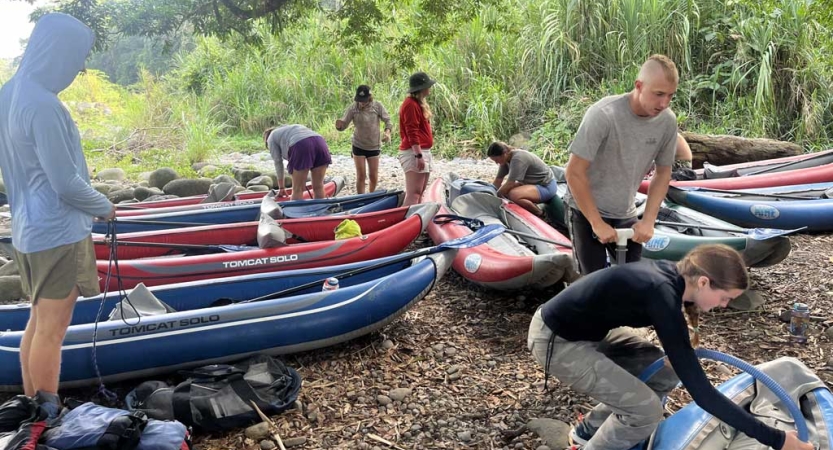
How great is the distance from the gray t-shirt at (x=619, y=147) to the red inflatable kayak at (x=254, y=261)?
7.72 feet

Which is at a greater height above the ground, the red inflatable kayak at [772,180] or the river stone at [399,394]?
the red inflatable kayak at [772,180]

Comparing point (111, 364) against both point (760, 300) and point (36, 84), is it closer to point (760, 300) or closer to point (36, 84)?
point (36, 84)

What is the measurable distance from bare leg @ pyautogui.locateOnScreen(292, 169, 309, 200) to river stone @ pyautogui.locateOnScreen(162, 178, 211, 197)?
2.76m

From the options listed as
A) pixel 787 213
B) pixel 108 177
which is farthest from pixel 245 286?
pixel 108 177

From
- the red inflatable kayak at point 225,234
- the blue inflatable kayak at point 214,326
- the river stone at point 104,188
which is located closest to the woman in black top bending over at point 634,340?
the blue inflatable kayak at point 214,326

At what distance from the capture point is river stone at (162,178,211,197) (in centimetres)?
855

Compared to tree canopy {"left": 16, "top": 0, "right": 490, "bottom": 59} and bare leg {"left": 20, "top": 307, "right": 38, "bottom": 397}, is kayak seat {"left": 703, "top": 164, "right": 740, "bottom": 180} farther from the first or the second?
bare leg {"left": 20, "top": 307, "right": 38, "bottom": 397}

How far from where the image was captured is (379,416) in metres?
3.18

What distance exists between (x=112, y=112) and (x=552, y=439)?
53.7 feet

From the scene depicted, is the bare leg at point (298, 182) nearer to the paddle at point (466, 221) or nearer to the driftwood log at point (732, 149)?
the paddle at point (466, 221)

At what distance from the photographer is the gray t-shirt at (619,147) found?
284 cm

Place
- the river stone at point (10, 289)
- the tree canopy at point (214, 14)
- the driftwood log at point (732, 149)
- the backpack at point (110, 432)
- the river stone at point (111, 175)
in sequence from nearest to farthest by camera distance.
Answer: the backpack at point (110, 432), the river stone at point (10, 289), the tree canopy at point (214, 14), the driftwood log at point (732, 149), the river stone at point (111, 175)

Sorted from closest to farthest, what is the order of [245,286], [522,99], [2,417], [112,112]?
[2,417]
[245,286]
[522,99]
[112,112]

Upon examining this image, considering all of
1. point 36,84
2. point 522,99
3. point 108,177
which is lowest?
point 108,177
